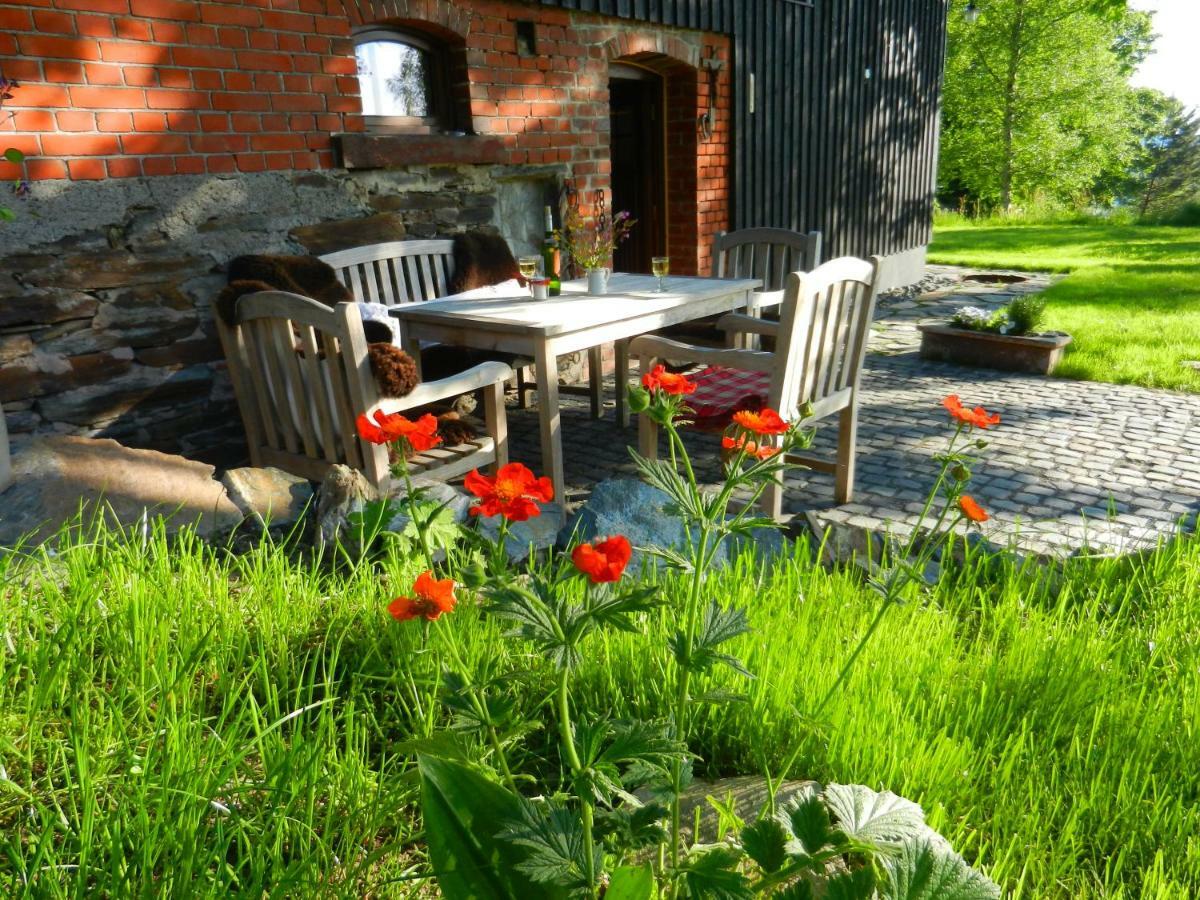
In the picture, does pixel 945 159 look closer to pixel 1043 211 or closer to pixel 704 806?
pixel 1043 211

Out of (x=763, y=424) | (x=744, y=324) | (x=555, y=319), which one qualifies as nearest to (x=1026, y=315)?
(x=744, y=324)

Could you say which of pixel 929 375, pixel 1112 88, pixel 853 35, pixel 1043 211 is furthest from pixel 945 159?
pixel 929 375

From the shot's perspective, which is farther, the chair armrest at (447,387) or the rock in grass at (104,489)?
the chair armrest at (447,387)

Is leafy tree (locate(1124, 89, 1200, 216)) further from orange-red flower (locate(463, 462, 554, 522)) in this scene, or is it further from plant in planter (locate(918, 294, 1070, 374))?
orange-red flower (locate(463, 462, 554, 522))

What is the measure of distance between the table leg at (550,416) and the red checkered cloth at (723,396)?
1.73ft

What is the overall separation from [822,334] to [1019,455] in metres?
1.60

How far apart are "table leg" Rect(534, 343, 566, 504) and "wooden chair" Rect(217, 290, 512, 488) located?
15cm

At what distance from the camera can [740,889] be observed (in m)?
0.96

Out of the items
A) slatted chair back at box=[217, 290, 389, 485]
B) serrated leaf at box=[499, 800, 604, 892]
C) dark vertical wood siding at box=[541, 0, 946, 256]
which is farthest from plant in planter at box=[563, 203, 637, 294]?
serrated leaf at box=[499, 800, 604, 892]

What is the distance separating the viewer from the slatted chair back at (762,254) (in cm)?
523

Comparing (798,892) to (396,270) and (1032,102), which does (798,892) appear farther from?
(1032,102)

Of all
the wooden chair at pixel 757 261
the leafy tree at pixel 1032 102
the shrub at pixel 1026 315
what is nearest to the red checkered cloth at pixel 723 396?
the wooden chair at pixel 757 261

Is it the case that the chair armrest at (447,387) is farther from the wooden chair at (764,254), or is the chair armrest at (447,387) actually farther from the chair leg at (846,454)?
the wooden chair at (764,254)

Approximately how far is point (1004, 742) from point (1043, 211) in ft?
67.0
